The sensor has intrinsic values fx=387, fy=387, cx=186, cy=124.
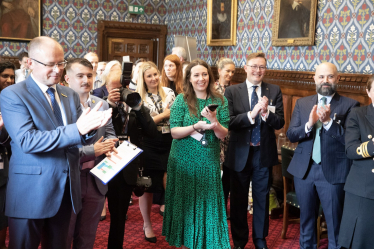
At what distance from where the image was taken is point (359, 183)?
9.20 ft

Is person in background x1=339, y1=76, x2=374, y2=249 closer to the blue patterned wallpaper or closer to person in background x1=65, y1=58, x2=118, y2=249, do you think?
Answer: person in background x1=65, y1=58, x2=118, y2=249

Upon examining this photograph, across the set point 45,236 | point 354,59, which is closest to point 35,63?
point 45,236

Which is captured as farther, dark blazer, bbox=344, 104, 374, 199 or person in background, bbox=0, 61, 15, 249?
dark blazer, bbox=344, 104, 374, 199

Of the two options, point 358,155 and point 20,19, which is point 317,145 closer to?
point 358,155

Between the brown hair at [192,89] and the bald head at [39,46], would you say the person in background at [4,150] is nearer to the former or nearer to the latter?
the bald head at [39,46]

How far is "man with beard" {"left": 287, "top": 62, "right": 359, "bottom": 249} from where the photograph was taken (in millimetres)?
3098

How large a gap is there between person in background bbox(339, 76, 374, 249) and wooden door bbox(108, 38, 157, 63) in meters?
6.78

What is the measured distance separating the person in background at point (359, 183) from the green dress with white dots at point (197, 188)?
3.21 feet

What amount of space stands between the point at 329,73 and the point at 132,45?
6.55m

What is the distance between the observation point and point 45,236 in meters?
2.35

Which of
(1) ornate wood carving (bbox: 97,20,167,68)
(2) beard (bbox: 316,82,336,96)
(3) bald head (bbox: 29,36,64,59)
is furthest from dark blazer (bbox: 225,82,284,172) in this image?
(1) ornate wood carving (bbox: 97,20,167,68)

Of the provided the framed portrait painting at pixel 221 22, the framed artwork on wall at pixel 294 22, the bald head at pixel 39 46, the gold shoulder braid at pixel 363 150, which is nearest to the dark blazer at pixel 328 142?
the gold shoulder braid at pixel 363 150

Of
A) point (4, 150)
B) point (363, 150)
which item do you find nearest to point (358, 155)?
point (363, 150)

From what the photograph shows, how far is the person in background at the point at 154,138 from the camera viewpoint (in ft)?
12.3
